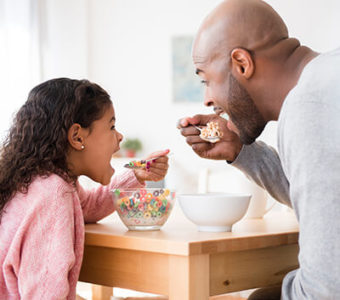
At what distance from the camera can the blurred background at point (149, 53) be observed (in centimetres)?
490

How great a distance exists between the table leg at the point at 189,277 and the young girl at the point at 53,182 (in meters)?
0.26

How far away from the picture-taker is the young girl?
1.24m

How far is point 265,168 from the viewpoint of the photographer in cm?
155

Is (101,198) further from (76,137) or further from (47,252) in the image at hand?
(47,252)

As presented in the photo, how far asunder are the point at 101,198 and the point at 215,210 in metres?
0.48

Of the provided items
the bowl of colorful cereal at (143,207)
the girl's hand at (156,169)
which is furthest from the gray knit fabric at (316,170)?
the girl's hand at (156,169)

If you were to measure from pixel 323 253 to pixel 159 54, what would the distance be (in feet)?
15.1

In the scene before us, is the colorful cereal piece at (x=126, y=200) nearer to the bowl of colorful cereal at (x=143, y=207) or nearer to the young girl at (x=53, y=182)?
the bowl of colorful cereal at (x=143, y=207)


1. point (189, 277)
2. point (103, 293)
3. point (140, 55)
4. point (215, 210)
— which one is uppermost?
point (140, 55)

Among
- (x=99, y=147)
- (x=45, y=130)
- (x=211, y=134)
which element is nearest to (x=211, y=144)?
(x=211, y=134)

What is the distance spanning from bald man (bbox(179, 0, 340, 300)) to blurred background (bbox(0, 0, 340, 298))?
3310 millimetres

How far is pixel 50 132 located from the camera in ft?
4.78

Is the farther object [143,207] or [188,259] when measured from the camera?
[143,207]

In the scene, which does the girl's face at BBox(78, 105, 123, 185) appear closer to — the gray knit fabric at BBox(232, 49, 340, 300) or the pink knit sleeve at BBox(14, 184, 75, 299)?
the pink knit sleeve at BBox(14, 184, 75, 299)
